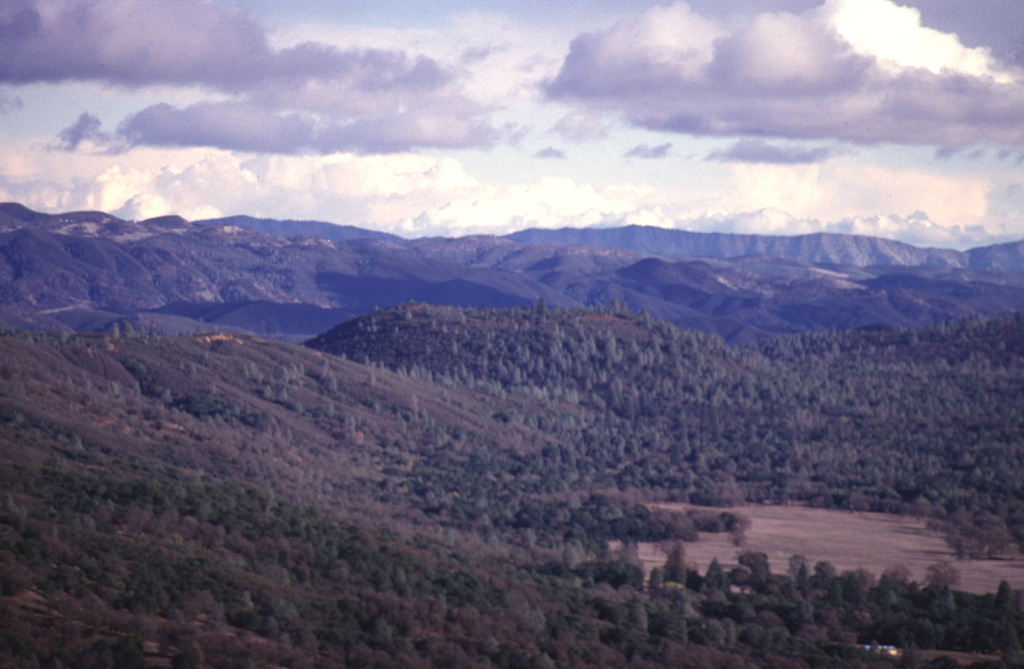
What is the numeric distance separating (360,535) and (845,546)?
58.2 metres

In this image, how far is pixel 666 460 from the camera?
173500mm

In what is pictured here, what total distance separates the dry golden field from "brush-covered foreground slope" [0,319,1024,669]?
4.69 metres

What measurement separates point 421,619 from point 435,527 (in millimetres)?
47296

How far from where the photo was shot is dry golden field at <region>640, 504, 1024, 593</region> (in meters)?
111

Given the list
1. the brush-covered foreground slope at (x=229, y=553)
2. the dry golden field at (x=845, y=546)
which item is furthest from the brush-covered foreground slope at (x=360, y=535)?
the dry golden field at (x=845, y=546)

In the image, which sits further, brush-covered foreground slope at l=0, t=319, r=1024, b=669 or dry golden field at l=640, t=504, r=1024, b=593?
dry golden field at l=640, t=504, r=1024, b=593

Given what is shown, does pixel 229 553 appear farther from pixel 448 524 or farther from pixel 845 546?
pixel 845 546

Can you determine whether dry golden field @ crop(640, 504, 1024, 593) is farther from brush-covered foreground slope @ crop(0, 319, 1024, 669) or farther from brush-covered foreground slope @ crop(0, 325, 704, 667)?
brush-covered foreground slope @ crop(0, 325, 704, 667)

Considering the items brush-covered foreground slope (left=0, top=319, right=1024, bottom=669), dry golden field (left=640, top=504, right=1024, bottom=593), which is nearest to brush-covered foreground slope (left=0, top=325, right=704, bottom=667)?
brush-covered foreground slope (left=0, top=319, right=1024, bottom=669)

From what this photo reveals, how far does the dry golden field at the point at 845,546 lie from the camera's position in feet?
363

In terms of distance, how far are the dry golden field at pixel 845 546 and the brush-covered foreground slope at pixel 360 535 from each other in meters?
4.69

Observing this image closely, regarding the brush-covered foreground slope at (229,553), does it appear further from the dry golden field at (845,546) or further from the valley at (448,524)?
the dry golden field at (845,546)

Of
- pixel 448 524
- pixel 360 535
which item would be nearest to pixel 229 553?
pixel 360 535

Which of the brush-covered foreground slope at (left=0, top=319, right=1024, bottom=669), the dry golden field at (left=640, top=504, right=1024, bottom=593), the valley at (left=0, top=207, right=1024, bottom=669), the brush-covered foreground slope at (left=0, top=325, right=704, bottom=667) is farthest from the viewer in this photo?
the dry golden field at (left=640, top=504, right=1024, bottom=593)
